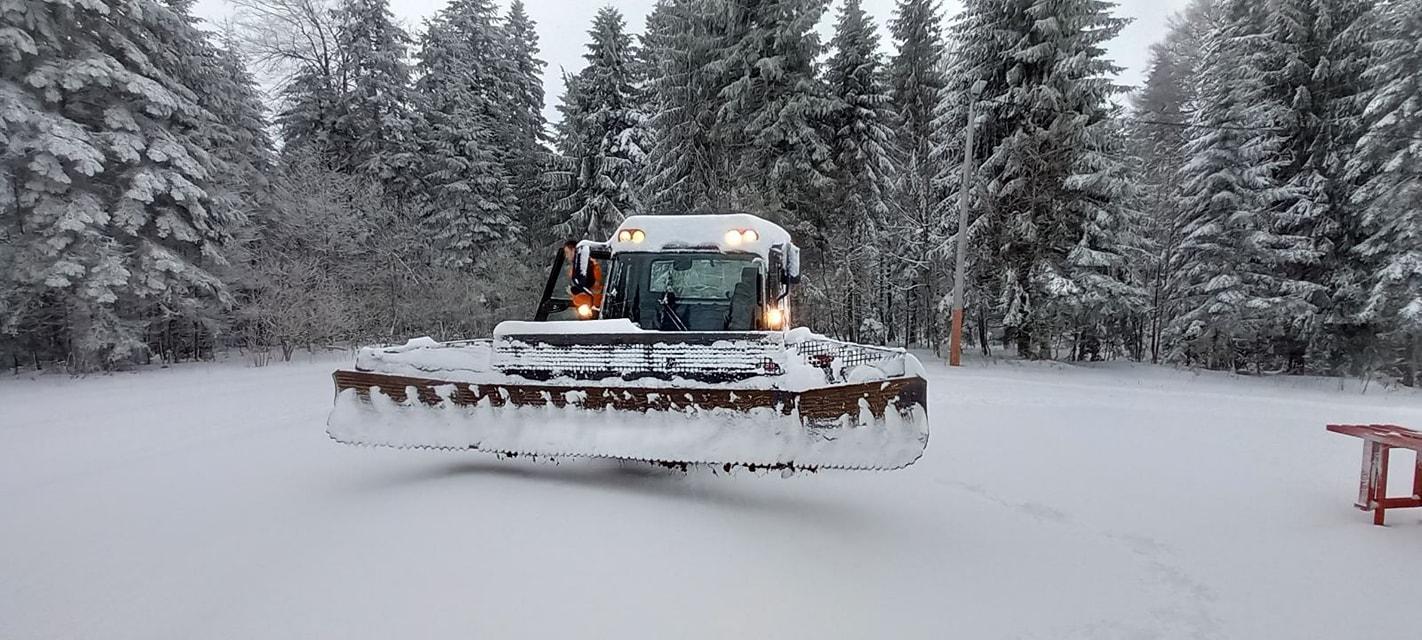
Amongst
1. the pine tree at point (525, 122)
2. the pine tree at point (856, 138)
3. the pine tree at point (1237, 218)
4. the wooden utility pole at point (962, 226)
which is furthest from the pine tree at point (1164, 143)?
the pine tree at point (525, 122)

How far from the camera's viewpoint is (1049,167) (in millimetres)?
15242

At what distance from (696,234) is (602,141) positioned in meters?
18.5

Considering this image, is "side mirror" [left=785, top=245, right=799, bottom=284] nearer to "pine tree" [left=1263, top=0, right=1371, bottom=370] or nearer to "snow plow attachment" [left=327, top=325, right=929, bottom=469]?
"snow plow attachment" [left=327, top=325, right=929, bottom=469]

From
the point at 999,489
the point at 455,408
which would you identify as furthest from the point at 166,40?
the point at 999,489

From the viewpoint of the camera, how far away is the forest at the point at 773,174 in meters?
11.8

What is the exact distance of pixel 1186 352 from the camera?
56.3 feet

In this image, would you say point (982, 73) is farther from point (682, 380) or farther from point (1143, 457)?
point (682, 380)

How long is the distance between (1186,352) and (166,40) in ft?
85.8

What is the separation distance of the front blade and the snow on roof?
92.5 inches

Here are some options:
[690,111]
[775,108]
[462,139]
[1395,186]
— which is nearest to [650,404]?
[775,108]

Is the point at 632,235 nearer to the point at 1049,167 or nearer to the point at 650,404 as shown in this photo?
the point at 650,404

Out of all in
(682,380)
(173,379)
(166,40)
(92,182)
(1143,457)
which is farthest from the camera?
(166,40)

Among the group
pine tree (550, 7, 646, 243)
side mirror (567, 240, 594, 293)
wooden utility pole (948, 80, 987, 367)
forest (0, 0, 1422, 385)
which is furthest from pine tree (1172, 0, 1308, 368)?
pine tree (550, 7, 646, 243)

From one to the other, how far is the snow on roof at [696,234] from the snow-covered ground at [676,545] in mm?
2185
